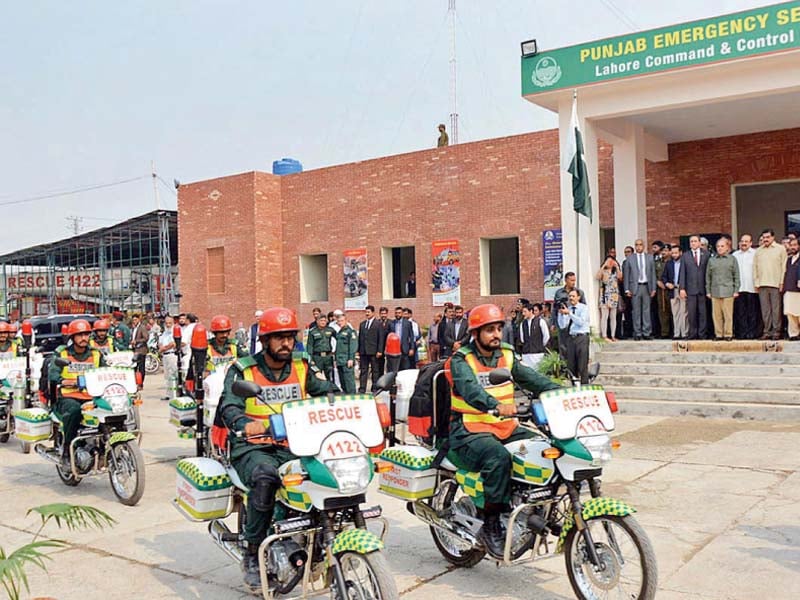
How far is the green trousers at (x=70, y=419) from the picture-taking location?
823cm

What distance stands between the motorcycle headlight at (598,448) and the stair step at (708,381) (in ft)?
27.6

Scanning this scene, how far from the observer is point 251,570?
4.61m

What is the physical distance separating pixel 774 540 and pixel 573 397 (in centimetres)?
223

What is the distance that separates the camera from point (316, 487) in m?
4.17

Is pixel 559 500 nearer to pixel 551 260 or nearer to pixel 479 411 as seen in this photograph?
pixel 479 411

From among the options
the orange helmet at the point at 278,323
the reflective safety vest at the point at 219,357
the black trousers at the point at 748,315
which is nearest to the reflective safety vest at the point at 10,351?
the reflective safety vest at the point at 219,357

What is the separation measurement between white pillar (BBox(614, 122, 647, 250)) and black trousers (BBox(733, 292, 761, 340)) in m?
3.28

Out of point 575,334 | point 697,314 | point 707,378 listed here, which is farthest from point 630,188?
point 707,378

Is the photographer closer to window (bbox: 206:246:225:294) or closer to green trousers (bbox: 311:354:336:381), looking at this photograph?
green trousers (bbox: 311:354:336:381)

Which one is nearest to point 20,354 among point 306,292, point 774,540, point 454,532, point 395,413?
point 395,413

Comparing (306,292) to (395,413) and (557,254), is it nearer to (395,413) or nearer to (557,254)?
(557,254)

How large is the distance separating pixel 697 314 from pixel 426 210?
962 centimetres

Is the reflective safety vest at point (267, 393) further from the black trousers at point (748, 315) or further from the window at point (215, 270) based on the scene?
the window at point (215, 270)

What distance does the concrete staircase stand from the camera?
11891 mm
